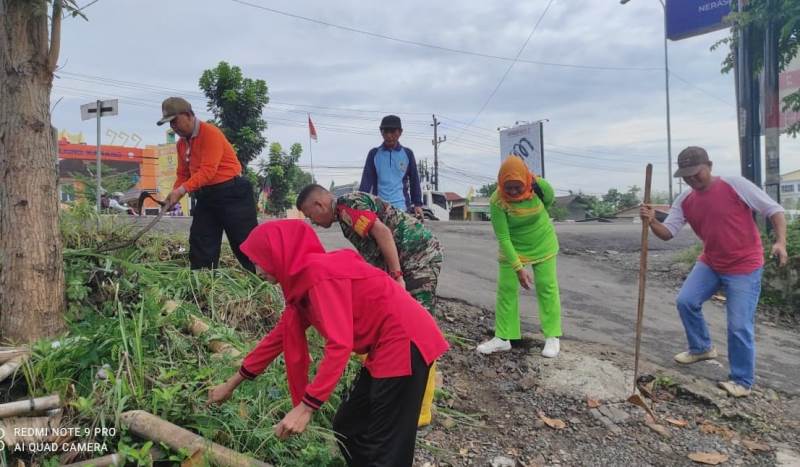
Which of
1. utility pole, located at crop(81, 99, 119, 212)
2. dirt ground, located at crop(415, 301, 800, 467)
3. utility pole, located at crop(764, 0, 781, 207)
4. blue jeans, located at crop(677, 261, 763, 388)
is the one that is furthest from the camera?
utility pole, located at crop(764, 0, 781, 207)

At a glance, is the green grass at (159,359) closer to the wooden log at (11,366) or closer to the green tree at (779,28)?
the wooden log at (11,366)

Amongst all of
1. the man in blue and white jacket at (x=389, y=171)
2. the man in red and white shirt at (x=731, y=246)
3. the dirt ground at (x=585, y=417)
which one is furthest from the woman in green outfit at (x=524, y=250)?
the man in blue and white jacket at (x=389, y=171)

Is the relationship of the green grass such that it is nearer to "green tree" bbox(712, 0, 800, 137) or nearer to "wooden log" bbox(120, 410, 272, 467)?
"wooden log" bbox(120, 410, 272, 467)

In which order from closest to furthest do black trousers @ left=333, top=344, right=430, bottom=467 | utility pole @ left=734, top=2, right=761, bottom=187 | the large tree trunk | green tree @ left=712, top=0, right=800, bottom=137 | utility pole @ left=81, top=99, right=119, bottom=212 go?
black trousers @ left=333, top=344, right=430, bottom=467, the large tree trunk, utility pole @ left=81, top=99, right=119, bottom=212, green tree @ left=712, top=0, right=800, bottom=137, utility pole @ left=734, top=2, right=761, bottom=187

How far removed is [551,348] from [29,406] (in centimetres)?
351

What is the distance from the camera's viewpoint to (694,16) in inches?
390

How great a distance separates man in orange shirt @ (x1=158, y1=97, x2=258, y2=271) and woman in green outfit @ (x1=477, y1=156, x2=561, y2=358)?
2037 mm

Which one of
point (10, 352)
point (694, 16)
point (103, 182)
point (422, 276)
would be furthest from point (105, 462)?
point (694, 16)

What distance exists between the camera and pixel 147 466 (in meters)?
2.44

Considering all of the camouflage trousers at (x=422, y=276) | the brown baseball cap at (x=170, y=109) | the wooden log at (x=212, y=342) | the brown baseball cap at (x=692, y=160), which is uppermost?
the brown baseball cap at (x=170, y=109)

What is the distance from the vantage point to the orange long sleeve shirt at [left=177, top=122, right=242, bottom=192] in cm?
430

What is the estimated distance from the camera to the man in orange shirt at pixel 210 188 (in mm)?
4344

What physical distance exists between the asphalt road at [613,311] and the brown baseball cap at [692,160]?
160 cm

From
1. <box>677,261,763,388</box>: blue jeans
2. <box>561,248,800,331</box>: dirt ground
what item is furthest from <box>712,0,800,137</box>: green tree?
<box>677,261,763,388</box>: blue jeans
